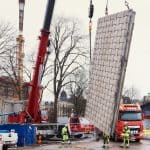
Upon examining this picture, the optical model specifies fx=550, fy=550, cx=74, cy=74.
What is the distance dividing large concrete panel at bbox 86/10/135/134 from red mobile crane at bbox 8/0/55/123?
513cm

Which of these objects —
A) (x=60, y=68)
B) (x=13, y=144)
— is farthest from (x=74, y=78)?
(x=13, y=144)

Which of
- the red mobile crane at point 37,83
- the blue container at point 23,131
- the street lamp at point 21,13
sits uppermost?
the street lamp at point 21,13

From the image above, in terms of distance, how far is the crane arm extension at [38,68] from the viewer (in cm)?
3102

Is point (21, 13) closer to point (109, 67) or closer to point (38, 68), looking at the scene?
point (38, 68)

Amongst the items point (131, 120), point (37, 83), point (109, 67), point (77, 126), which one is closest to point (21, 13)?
point (77, 126)

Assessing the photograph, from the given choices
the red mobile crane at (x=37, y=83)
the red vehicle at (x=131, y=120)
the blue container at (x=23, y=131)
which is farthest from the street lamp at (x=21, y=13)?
the red vehicle at (x=131, y=120)

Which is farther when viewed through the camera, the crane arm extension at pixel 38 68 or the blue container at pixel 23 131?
the blue container at pixel 23 131

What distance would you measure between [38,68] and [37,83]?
39.9 inches

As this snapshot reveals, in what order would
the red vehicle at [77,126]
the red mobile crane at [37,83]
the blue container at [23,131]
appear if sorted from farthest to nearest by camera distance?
the red vehicle at [77,126] < the blue container at [23,131] < the red mobile crane at [37,83]

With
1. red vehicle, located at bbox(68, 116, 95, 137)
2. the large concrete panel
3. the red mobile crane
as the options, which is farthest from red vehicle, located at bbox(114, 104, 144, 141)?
the large concrete panel

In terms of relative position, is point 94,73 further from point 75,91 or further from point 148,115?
point 75,91

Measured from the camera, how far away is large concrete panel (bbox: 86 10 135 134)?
Answer: 78.6 ft

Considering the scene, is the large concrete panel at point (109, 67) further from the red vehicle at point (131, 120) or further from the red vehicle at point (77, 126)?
the red vehicle at point (77, 126)

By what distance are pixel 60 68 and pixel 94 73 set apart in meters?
38.3
